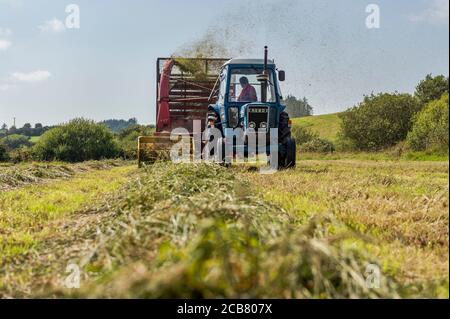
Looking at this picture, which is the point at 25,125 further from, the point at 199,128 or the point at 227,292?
the point at 227,292

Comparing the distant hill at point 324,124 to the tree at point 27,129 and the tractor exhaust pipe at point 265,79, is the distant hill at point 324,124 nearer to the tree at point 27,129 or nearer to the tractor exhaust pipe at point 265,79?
the tractor exhaust pipe at point 265,79

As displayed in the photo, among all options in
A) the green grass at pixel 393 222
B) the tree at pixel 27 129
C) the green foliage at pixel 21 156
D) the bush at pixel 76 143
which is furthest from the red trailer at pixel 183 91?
the tree at pixel 27 129

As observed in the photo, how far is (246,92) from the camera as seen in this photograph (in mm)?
11117

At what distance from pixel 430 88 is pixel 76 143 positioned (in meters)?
39.5

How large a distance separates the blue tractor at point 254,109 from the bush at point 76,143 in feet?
68.5

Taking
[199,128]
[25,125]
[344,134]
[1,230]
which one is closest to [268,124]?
[199,128]

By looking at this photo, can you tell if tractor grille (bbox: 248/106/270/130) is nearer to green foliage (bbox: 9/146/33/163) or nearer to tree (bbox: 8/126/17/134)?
green foliage (bbox: 9/146/33/163)

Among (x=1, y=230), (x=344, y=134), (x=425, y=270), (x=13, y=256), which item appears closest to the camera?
(x=425, y=270)

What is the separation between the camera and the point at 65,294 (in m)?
2.18

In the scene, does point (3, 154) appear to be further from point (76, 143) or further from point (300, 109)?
point (300, 109)

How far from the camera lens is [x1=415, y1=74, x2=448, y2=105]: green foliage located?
53156 mm

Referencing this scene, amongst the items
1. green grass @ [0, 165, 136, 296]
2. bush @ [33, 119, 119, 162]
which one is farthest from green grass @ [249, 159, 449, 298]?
bush @ [33, 119, 119, 162]

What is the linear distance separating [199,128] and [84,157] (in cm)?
1799
